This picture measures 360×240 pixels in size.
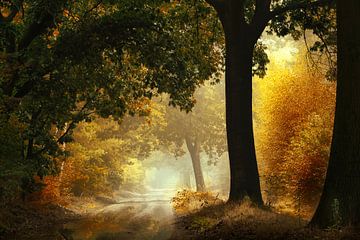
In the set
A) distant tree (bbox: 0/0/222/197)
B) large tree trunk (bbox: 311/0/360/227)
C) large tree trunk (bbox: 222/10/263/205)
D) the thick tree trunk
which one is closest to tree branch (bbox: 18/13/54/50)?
distant tree (bbox: 0/0/222/197)

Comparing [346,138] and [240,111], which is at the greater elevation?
[240,111]

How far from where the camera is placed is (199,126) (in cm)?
4559

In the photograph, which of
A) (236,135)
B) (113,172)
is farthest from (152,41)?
(113,172)

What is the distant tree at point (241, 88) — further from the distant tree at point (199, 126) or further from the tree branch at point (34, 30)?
the distant tree at point (199, 126)

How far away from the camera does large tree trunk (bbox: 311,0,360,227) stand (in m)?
8.70

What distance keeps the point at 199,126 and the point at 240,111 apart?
30657mm

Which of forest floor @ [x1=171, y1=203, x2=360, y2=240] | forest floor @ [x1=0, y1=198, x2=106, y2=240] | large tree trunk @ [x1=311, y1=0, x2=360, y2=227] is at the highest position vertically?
large tree trunk @ [x1=311, y1=0, x2=360, y2=227]

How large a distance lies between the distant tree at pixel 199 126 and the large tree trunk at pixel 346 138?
3366 centimetres

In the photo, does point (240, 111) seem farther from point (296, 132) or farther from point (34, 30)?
point (296, 132)

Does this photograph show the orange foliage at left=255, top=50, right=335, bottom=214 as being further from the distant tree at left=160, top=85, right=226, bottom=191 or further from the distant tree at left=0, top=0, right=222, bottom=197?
the distant tree at left=160, top=85, right=226, bottom=191

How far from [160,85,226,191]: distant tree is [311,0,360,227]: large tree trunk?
3366 cm

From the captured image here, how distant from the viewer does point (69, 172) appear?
25.7 m

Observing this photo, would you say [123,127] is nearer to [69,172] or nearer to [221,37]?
[69,172]

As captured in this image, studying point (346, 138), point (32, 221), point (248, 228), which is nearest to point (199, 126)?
point (32, 221)
